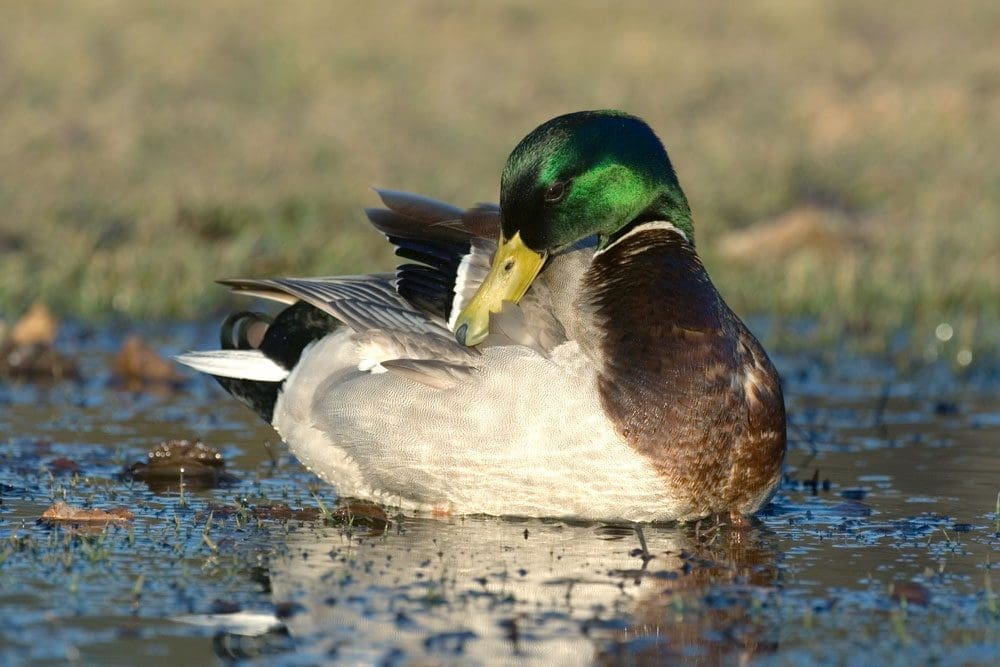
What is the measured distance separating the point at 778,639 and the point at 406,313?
6.43 feet

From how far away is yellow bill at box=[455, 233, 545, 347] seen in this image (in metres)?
4.99

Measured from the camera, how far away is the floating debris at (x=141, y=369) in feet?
25.0

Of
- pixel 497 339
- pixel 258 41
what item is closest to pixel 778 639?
pixel 497 339

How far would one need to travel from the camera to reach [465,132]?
45.0 ft

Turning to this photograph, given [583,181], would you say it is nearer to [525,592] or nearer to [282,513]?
[282,513]

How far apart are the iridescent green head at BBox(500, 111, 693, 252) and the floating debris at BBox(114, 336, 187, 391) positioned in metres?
2.94

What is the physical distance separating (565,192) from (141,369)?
3.11m

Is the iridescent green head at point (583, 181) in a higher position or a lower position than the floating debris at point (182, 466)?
higher

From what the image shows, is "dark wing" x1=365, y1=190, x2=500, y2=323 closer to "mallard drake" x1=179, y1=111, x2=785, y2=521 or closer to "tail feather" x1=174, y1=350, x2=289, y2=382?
"mallard drake" x1=179, y1=111, x2=785, y2=521

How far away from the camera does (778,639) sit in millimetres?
3783

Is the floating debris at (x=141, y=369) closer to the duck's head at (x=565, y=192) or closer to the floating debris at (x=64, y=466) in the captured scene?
the floating debris at (x=64, y=466)

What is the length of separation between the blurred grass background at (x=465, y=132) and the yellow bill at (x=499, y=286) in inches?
153

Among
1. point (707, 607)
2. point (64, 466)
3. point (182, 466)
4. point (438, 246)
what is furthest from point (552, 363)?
point (64, 466)

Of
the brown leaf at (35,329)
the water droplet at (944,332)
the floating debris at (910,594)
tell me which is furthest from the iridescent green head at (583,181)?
the water droplet at (944,332)
